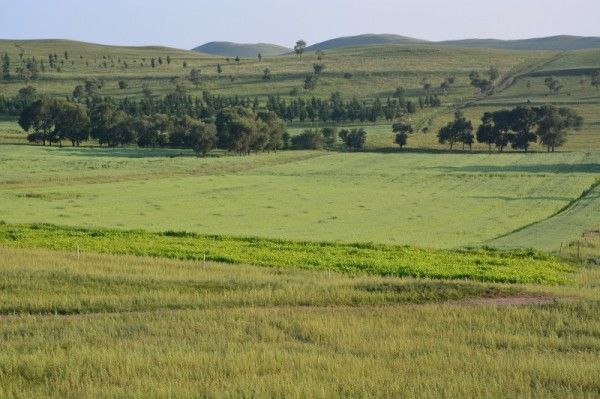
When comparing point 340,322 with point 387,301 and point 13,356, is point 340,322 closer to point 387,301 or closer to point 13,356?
point 387,301

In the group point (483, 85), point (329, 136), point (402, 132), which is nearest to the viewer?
point (402, 132)

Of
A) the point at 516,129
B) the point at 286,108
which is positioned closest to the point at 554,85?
the point at 286,108

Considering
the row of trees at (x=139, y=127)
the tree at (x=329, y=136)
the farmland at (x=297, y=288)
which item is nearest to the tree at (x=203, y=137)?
the row of trees at (x=139, y=127)

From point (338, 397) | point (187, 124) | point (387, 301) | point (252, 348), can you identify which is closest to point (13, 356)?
point (252, 348)

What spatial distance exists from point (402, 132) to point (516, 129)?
635 inches

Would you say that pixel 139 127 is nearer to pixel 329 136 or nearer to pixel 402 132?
pixel 329 136

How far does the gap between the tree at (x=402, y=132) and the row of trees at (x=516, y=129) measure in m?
5.40

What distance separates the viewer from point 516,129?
121 m

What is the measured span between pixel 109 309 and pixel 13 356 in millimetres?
6798

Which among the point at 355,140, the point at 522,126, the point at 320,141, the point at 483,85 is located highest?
the point at 483,85

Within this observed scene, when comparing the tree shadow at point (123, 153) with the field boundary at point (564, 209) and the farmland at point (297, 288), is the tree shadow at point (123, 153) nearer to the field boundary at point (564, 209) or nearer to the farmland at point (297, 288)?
the farmland at point (297, 288)

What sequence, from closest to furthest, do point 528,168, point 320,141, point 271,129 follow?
point 528,168
point 271,129
point 320,141

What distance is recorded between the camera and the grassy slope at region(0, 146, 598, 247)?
165 ft

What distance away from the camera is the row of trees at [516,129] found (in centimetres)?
12025
